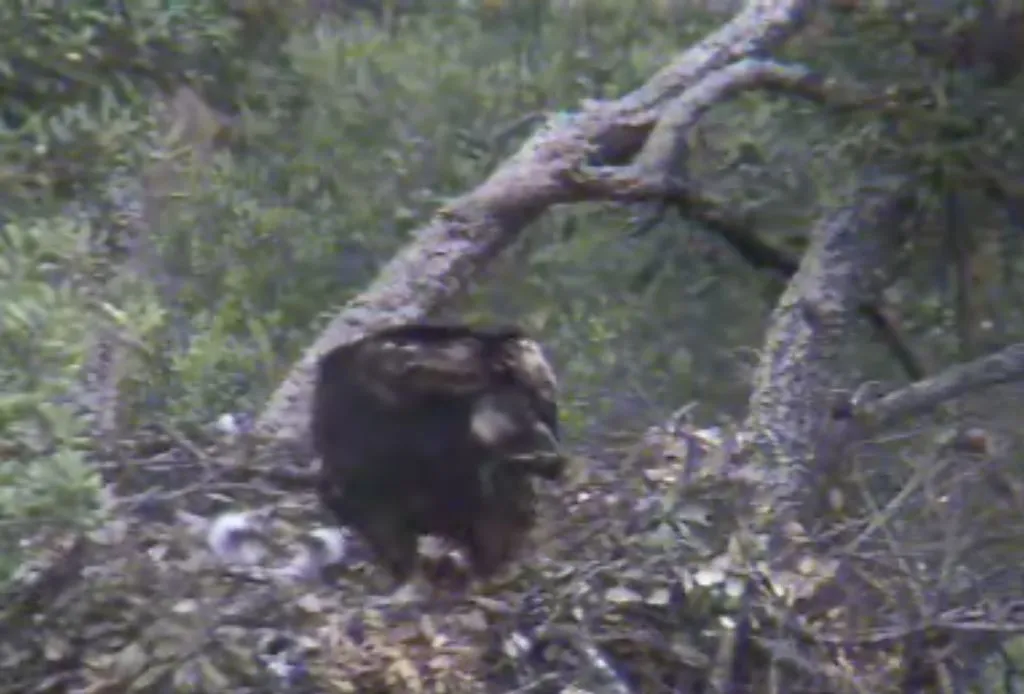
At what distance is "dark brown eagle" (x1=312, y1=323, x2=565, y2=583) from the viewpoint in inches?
115

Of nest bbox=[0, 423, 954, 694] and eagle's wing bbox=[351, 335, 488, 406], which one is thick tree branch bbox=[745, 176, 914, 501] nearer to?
nest bbox=[0, 423, 954, 694]

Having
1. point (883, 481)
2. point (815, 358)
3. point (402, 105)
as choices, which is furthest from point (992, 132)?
point (402, 105)

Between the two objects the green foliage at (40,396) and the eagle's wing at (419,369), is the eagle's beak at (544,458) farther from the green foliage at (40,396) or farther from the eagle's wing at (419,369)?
the green foliage at (40,396)

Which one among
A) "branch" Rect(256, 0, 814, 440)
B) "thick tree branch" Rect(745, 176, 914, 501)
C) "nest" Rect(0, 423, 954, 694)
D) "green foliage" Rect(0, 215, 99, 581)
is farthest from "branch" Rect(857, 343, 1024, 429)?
"green foliage" Rect(0, 215, 99, 581)

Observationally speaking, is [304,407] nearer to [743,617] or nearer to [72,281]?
[72,281]

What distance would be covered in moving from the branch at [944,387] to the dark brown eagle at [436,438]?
3.14 ft

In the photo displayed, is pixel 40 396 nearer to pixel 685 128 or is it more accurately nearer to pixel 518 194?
pixel 518 194

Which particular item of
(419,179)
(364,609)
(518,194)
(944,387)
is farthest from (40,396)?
(419,179)

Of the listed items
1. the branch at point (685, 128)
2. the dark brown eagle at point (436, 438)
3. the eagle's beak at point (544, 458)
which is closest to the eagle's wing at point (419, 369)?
the dark brown eagle at point (436, 438)

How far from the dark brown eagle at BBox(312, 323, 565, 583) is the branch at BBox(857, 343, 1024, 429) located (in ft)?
3.14

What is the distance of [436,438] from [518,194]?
1397mm

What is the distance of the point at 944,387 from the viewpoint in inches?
151

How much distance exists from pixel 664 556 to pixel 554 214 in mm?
2652

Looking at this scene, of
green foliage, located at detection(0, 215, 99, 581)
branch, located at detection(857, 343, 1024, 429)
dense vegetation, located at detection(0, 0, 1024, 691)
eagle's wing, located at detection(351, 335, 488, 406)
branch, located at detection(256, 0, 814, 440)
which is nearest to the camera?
green foliage, located at detection(0, 215, 99, 581)
